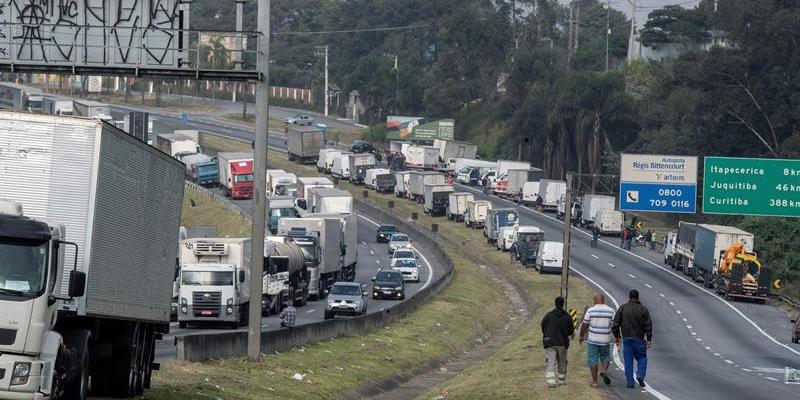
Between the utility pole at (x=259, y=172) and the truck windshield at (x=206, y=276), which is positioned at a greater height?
the utility pole at (x=259, y=172)

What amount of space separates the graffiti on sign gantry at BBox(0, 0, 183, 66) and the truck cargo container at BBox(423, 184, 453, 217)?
278 feet

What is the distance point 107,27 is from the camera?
33.0m

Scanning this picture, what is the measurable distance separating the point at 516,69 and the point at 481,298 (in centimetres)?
9596

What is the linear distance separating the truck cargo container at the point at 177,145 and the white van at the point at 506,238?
3635 centimetres

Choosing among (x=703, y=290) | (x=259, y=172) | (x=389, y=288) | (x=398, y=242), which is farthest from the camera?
(x=398, y=242)

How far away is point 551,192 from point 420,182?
11.3 metres

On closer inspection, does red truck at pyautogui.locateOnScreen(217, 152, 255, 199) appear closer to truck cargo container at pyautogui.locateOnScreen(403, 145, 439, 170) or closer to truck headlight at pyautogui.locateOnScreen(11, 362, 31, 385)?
truck cargo container at pyautogui.locateOnScreen(403, 145, 439, 170)

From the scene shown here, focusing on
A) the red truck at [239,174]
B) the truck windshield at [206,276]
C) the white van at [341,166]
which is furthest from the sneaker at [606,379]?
the white van at [341,166]

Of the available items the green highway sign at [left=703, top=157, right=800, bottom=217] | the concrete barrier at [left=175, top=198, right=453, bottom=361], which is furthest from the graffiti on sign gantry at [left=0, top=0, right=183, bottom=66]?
the green highway sign at [left=703, top=157, right=800, bottom=217]

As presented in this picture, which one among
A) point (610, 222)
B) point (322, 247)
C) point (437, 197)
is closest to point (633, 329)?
point (322, 247)

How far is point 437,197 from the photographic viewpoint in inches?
4668

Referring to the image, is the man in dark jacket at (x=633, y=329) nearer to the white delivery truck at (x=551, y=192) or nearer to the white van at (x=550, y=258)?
the white van at (x=550, y=258)

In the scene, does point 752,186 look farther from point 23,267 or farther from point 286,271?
point 23,267

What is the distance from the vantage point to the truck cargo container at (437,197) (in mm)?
118438
